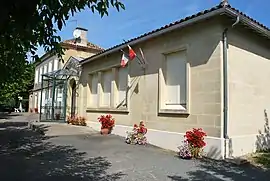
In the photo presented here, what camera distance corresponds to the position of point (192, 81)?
383 inches

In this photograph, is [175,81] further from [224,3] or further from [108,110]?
[108,110]

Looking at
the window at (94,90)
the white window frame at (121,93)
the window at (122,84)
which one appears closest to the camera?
the white window frame at (121,93)

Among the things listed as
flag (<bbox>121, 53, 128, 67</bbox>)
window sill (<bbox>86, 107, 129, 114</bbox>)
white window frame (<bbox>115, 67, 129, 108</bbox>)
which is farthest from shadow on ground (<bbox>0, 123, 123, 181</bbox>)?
flag (<bbox>121, 53, 128, 67</bbox>)

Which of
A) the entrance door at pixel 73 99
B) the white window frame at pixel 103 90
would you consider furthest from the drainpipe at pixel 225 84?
the entrance door at pixel 73 99

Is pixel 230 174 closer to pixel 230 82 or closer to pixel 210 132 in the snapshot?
pixel 210 132

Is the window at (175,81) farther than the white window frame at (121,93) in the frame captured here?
No

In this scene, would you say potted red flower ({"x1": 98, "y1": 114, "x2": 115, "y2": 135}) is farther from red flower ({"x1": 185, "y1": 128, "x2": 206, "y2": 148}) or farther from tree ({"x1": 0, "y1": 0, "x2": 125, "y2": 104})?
tree ({"x1": 0, "y1": 0, "x2": 125, "y2": 104})

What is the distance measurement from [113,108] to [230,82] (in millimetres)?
6681

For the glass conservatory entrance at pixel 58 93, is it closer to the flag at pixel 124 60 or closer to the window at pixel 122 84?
the window at pixel 122 84

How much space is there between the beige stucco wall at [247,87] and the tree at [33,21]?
5.96 m

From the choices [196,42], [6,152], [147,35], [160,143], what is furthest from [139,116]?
[6,152]

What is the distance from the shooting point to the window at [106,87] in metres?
15.2

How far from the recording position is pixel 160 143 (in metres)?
10.7

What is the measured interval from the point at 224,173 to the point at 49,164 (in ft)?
14.5
